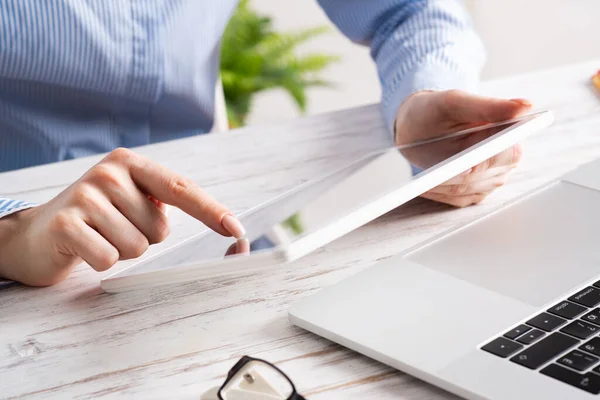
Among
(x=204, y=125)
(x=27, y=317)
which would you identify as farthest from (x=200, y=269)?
(x=204, y=125)

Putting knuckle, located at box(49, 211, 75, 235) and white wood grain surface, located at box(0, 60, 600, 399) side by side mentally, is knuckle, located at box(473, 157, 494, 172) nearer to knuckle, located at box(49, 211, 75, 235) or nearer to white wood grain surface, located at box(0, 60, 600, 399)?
white wood grain surface, located at box(0, 60, 600, 399)

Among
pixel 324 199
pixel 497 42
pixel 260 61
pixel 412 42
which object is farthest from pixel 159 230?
pixel 497 42

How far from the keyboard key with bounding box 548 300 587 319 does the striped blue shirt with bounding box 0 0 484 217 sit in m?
0.43

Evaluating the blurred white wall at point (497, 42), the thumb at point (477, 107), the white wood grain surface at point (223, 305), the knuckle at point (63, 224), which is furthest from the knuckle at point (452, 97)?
the blurred white wall at point (497, 42)

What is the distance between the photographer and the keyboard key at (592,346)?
0.44 meters

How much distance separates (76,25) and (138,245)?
0.41m

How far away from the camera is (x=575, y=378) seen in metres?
0.43

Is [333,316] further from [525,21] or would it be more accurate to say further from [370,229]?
[525,21]

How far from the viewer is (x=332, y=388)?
1.57 feet

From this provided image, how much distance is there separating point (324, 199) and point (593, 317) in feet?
0.78

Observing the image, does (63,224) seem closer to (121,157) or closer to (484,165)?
(121,157)

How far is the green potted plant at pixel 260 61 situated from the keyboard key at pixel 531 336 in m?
2.22

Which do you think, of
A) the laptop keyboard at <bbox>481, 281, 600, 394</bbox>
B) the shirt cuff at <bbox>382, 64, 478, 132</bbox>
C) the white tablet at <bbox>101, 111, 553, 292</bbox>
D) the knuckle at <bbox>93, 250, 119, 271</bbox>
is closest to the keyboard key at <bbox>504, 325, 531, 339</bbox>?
the laptop keyboard at <bbox>481, 281, 600, 394</bbox>

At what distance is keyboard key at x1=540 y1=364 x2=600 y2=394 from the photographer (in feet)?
1.37
